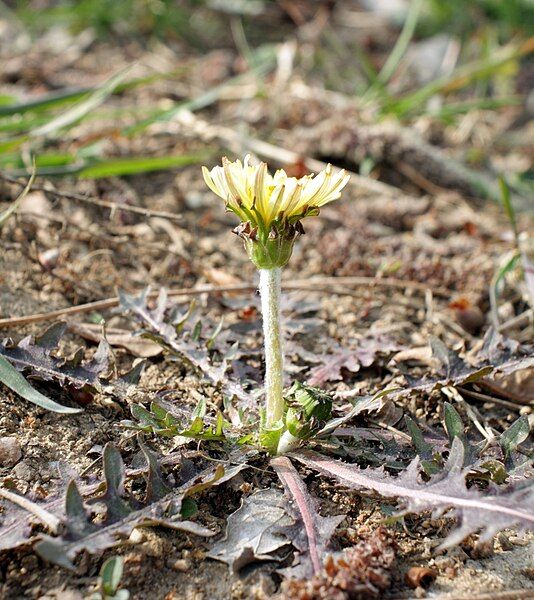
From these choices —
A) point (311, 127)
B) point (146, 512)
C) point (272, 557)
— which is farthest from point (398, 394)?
point (311, 127)

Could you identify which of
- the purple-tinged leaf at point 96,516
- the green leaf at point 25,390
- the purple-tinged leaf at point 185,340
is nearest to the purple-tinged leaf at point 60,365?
the green leaf at point 25,390

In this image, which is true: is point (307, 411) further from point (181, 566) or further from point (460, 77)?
point (460, 77)

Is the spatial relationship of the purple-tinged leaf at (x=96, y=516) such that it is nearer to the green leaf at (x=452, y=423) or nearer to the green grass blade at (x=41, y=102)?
the green leaf at (x=452, y=423)

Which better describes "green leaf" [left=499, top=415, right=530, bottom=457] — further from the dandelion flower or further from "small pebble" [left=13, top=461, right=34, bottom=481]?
"small pebble" [left=13, top=461, right=34, bottom=481]

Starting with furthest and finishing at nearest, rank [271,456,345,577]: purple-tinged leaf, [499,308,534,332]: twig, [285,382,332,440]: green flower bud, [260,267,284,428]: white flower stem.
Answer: [499,308,534,332]: twig
[260,267,284,428]: white flower stem
[285,382,332,440]: green flower bud
[271,456,345,577]: purple-tinged leaf

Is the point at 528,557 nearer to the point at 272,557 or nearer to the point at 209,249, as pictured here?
the point at 272,557

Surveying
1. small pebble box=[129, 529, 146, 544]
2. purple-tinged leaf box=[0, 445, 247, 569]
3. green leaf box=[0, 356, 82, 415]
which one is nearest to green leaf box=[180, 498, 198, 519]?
purple-tinged leaf box=[0, 445, 247, 569]
